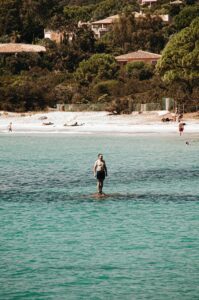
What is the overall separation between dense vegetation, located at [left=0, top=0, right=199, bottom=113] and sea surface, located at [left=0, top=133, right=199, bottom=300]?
31.0 m

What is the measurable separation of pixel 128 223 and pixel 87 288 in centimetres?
976

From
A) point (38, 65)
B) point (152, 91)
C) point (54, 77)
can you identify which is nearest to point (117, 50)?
point (38, 65)

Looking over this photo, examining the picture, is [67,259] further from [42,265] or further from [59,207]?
[59,207]

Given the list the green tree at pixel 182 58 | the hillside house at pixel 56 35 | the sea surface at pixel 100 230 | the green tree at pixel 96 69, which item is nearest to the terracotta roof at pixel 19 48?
the hillside house at pixel 56 35

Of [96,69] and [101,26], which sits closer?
[96,69]

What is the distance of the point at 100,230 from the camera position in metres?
31.5

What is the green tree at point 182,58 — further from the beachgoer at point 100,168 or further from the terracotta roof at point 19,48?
the beachgoer at point 100,168

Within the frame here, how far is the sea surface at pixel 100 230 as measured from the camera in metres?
23.8

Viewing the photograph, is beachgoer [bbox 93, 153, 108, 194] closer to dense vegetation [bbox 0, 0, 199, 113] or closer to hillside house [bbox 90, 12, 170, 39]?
dense vegetation [bbox 0, 0, 199, 113]

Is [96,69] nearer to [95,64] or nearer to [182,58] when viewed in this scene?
[95,64]

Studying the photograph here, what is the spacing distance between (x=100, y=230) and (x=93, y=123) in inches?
2087

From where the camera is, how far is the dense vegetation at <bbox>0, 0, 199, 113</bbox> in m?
89.4

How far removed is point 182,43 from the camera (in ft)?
296

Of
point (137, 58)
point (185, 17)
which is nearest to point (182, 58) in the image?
point (137, 58)
